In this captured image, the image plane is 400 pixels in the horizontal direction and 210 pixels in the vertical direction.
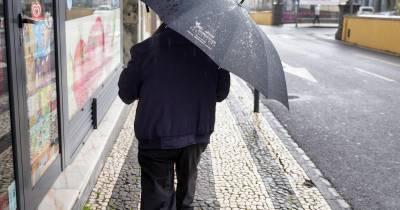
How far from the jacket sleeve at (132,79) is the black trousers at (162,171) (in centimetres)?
33

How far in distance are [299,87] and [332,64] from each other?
466cm

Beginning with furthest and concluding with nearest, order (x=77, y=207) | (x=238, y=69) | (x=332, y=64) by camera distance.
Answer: (x=332, y=64) → (x=77, y=207) → (x=238, y=69)

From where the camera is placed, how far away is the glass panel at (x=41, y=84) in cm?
327

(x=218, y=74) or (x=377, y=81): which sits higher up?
(x=218, y=74)

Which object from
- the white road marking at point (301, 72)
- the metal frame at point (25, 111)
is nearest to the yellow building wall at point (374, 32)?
the white road marking at point (301, 72)

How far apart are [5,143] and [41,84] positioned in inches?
33.3

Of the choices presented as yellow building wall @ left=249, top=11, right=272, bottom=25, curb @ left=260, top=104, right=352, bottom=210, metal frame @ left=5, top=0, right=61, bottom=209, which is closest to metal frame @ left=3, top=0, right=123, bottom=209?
metal frame @ left=5, top=0, right=61, bottom=209

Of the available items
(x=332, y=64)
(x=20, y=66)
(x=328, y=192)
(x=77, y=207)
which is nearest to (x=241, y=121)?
(x=328, y=192)

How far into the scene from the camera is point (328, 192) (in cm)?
468

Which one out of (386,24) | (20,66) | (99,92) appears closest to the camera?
(20,66)

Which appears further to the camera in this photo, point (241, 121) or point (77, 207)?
point (241, 121)

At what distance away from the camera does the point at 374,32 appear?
67.7ft

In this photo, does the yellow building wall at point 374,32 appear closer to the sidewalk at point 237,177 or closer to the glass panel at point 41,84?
the sidewalk at point 237,177

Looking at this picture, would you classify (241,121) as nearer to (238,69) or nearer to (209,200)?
(209,200)
